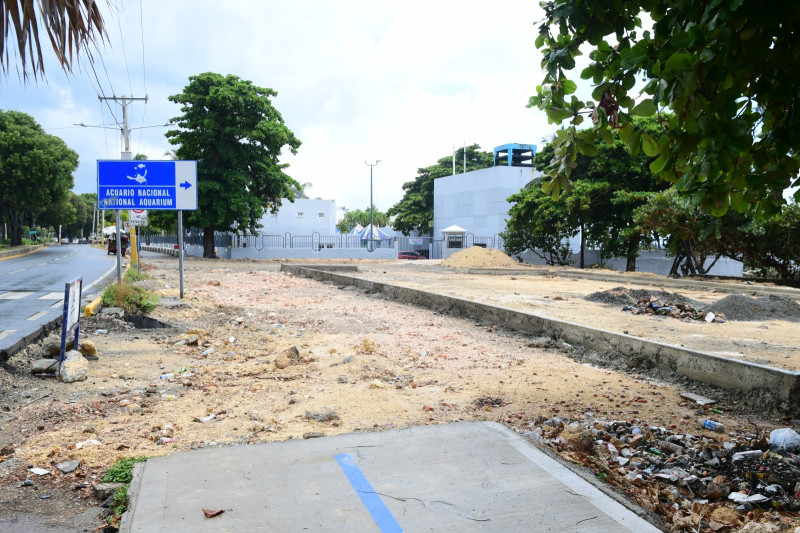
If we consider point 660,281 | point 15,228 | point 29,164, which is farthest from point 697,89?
point 15,228

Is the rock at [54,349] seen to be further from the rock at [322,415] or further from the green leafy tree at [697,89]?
the green leafy tree at [697,89]

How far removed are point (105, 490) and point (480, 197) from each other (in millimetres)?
45971

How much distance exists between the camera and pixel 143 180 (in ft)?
40.6

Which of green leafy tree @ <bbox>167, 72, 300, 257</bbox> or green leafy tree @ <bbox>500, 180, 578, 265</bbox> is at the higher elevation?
green leafy tree @ <bbox>167, 72, 300, 257</bbox>

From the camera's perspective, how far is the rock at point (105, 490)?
3.39m

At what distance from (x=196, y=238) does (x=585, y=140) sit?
160 ft

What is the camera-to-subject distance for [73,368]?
6.09 meters

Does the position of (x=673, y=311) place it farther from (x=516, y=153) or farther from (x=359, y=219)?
(x=359, y=219)

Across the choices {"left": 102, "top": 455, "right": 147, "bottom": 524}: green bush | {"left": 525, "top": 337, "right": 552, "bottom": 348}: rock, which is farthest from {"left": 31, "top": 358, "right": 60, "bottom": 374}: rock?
{"left": 525, "top": 337, "right": 552, "bottom": 348}: rock

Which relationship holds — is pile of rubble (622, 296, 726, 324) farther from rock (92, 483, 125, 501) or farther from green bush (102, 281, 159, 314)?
rock (92, 483, 125, 501)

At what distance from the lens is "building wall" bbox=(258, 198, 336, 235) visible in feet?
193

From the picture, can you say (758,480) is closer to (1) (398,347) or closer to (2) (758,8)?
(2) (758,8)

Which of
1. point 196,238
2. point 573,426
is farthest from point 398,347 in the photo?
point 196,238

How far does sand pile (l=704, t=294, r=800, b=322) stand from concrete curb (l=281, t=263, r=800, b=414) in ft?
15.6
